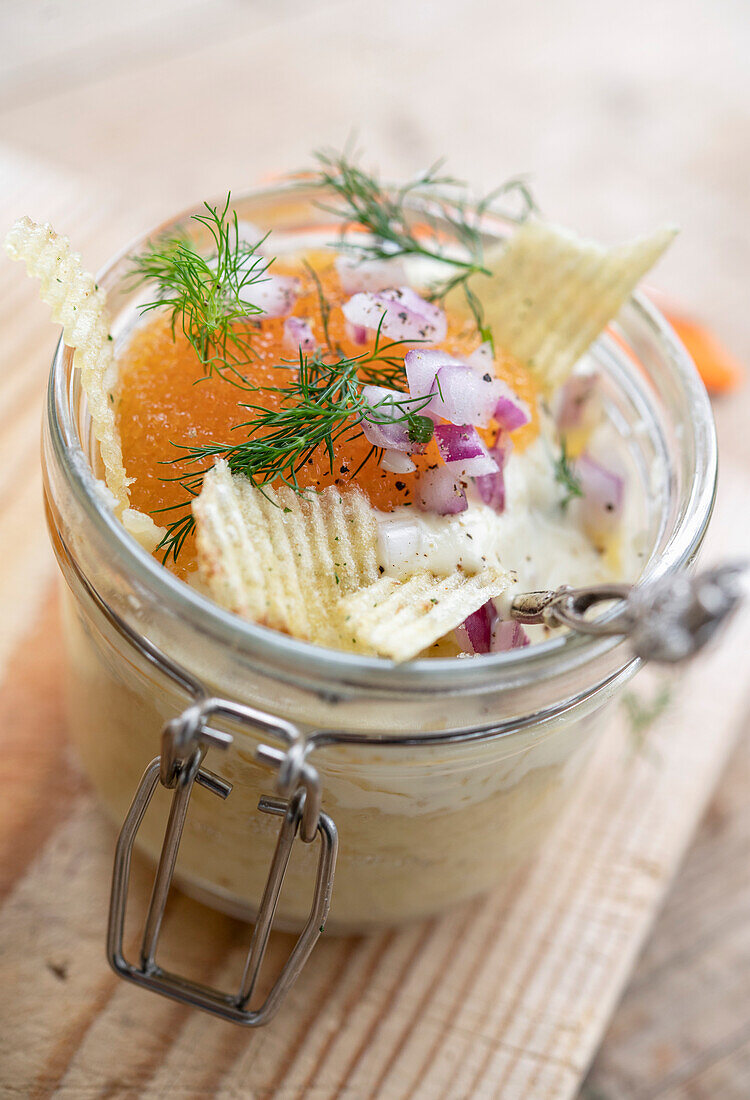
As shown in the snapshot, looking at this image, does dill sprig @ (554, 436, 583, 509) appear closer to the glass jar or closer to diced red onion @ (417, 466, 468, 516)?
the glass jar

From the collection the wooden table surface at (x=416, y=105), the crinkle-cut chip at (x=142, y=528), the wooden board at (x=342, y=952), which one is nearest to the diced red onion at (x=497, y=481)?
the crinkle-cut chip at (x=142, y=528)

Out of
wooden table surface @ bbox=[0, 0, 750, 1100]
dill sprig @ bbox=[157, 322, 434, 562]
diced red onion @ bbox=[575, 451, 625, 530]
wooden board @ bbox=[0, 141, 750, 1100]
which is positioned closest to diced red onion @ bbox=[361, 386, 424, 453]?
dill sprig @ bbox=[157, 322, 434, 562]

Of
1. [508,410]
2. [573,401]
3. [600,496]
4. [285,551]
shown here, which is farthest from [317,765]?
[573,401]

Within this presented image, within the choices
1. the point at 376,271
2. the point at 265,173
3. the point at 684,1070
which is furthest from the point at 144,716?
the point at 265,173

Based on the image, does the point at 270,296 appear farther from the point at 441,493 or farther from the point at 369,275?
the point at 441,493

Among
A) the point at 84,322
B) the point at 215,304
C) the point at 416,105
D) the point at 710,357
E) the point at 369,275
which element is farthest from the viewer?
the point at 416,105

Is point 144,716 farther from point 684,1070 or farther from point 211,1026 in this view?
point 684,1070
